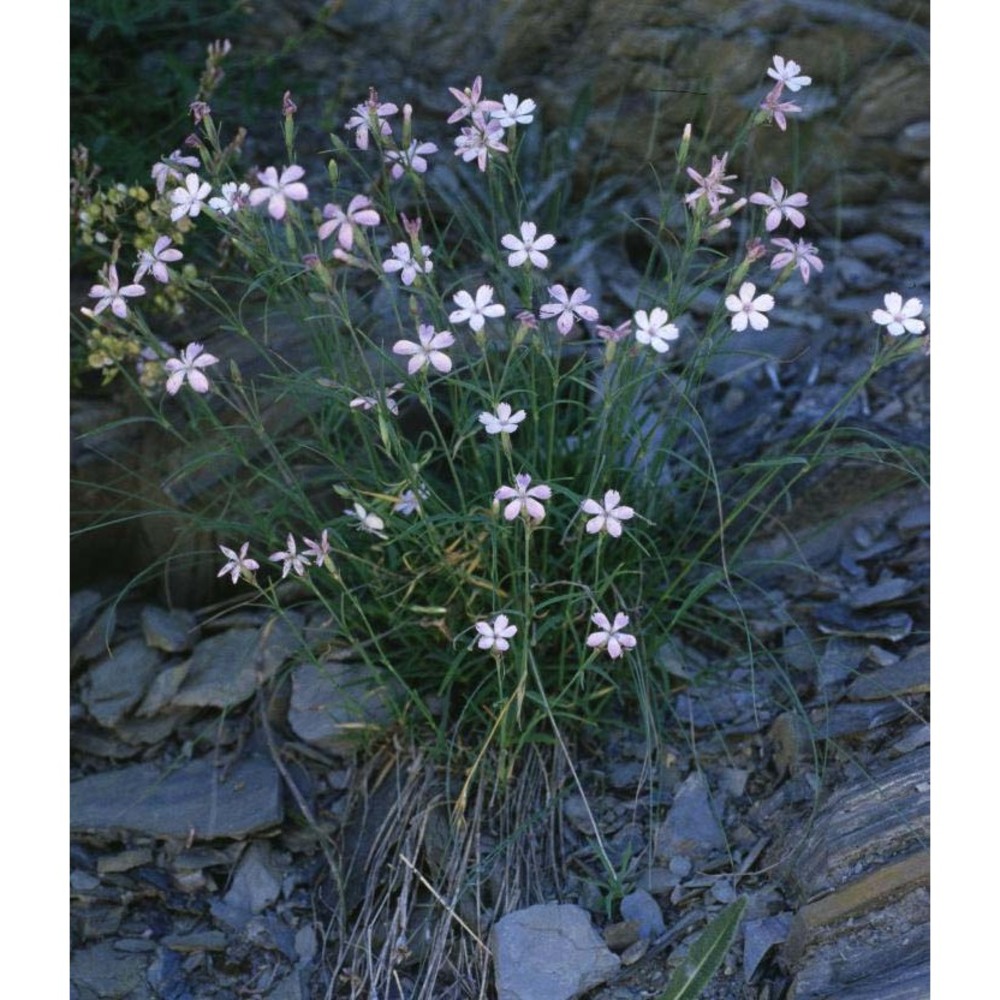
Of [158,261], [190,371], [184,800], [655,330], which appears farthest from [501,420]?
[184,800]

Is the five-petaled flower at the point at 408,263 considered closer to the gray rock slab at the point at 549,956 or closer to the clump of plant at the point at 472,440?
the clump of plant at the point at 472,440

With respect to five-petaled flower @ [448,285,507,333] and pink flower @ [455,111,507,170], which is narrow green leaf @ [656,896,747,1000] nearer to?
five-petaled flower @ [448,285,507,333]

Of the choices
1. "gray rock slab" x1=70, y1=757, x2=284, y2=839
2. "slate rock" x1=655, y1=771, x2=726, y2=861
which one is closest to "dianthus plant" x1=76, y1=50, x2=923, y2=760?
"slate rock" x1=655, y1=771, x2=726, y2=861

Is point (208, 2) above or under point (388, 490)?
above

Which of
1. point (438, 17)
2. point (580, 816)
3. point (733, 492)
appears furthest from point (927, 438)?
point (438, 17)

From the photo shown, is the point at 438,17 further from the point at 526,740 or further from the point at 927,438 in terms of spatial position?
the point at 526,740

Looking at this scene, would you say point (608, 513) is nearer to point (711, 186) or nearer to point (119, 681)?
point (711, 186)

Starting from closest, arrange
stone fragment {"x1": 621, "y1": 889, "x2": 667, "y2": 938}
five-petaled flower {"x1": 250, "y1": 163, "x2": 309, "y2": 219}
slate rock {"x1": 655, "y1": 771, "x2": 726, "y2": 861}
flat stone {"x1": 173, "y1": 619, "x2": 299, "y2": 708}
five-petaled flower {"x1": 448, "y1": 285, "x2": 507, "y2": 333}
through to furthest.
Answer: five-petaled flower {"x1": 250, "y1": 163, "x2": 309, "y2": 219}
five-petaled flower {"x1": 448, "y1": 285, "x2": 507, "y2": 333}
stone fragment {"x1": 621, "y1": 889, "x2": 667, "y2": 938}
slate rock {"x1": 655, "y1": 771, "x2": 726, "y2": 861}
flat stone {"x1": 173, "y1": 619, "x2": 299, "y2": 708}
